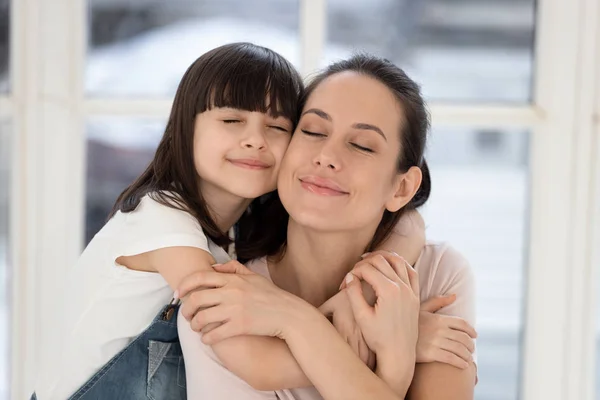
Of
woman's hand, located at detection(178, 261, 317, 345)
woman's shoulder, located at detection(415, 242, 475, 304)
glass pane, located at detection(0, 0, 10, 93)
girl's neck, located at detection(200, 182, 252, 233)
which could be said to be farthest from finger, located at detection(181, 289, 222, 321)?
glass pane, located at detection(0, 0, 10, 93)

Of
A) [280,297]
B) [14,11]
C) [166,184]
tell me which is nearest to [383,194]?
[280,297]

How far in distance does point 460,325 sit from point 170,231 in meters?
0.60

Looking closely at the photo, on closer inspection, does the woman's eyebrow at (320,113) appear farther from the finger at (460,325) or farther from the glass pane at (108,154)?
the glass pane at (108,154)

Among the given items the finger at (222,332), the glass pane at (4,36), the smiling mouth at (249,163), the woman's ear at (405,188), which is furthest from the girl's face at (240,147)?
the glass pane at (4,36)

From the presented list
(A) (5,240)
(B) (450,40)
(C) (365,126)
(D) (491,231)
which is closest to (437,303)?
(C) (365,126)

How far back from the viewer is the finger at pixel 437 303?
5.11ft

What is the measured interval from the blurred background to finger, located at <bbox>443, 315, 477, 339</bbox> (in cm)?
93

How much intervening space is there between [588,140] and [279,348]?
4.17 feet

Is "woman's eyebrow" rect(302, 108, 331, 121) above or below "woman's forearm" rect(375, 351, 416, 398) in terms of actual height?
above

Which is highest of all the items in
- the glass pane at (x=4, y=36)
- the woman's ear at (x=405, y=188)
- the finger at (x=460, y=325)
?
the glass pane at (x=4, y=36)

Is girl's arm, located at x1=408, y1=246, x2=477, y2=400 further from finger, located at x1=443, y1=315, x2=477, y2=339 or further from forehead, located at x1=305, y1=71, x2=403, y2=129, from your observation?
forehead, located at x1=305, y1=71, x2=403, y2=129

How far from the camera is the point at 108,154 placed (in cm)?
247

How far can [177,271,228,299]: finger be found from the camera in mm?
1421

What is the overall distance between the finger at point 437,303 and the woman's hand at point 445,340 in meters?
0.03
